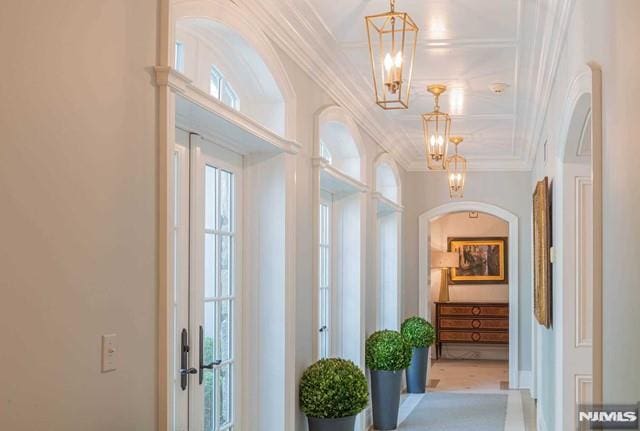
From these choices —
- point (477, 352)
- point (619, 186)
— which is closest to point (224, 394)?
point (619, 186)

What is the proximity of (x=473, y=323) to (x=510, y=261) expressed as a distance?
2481mm

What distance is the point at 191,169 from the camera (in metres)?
3.75

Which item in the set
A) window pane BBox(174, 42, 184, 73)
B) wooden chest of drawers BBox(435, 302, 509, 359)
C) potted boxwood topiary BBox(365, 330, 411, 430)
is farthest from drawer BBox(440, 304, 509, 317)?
window pane BBox(174, 42, 184, 73)

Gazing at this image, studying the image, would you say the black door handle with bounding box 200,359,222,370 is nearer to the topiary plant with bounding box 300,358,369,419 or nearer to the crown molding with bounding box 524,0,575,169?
the topiary plant with bounding box 300,358,369,419

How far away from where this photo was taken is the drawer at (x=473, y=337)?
475 inches

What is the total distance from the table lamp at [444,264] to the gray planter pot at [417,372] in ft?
12.0

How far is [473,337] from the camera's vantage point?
12.1 m

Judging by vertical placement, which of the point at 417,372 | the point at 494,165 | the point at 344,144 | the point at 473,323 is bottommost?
the point at 417,372

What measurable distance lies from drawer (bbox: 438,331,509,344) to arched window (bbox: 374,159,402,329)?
341 cm

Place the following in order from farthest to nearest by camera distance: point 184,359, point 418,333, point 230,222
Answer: point 418,333
point 230,222
point 184,359

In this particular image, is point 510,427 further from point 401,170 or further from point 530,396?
point 401,170

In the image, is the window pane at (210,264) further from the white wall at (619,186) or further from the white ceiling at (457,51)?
the white wall at (619,186)


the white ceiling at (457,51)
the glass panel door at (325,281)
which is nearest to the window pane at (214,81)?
the white ceiling at (457,51)

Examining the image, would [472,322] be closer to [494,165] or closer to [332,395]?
[494,165]
